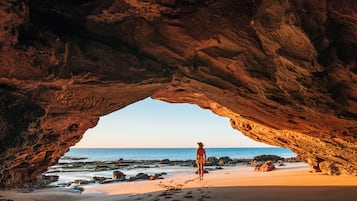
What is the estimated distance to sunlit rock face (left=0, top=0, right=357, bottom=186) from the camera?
542 cm

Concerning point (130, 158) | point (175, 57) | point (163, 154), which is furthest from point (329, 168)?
point (163, 154)

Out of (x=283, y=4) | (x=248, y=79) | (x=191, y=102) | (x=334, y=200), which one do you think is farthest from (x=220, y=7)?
(x=191, y=102)

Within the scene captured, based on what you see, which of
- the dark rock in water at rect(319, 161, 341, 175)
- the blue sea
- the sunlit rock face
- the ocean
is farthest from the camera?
the blue sea

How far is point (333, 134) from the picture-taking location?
9398mm

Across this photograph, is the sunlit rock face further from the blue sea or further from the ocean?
the blue sea

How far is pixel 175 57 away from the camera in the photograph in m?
7.63

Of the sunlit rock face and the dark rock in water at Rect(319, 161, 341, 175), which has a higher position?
the sunlit rock face

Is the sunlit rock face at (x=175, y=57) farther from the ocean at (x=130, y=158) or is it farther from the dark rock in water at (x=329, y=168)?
the ocean at (x=130, y=158)

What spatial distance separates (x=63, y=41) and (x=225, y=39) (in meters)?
3.14

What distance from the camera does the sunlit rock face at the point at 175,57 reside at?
5.42 m

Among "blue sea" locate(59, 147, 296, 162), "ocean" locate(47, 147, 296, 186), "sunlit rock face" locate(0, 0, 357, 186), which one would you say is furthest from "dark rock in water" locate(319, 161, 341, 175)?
"blue sea" locate(59, 147, 296, 162)

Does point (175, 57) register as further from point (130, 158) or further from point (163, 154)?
point (163, 154)

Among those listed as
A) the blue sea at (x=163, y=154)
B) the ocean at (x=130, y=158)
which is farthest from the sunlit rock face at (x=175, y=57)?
the blue sea at (x=163, y=154)

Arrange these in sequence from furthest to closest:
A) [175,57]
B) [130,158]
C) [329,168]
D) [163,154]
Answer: [163,154]
[130,158]
[329,168]
[175,57]
